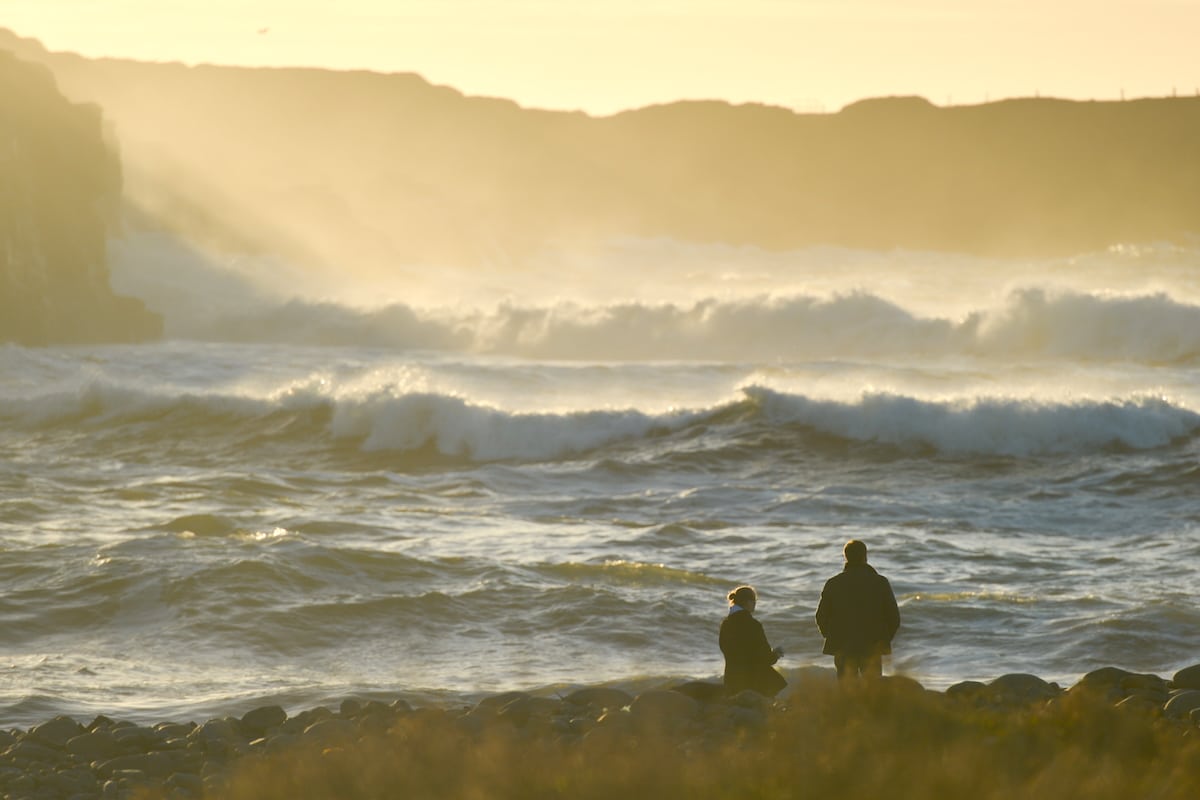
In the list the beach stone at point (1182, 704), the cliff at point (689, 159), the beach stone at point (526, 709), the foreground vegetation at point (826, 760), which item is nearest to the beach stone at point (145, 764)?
the foreground vegetation at point (826, 760)

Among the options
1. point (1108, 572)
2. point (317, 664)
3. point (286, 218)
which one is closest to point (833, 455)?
point (1108, 572)

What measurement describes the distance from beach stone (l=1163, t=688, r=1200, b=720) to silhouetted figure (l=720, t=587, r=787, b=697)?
223 centimetres

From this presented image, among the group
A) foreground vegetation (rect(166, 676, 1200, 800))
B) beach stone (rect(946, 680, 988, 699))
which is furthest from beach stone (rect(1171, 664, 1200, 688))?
foreground vegetation (rect(166, 676, 1200, 800))

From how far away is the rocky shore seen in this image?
26.0 feet

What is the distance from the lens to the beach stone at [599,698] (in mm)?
10430

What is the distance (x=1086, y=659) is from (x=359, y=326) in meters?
41.7

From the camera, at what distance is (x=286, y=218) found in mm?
81188

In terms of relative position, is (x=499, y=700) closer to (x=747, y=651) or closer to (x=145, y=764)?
(x=747, y=651)

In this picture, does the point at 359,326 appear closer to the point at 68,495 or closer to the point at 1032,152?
the point at 68,495

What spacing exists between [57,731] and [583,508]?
1078 cm

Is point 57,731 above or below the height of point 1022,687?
below

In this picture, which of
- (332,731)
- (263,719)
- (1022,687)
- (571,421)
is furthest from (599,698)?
(571,421)

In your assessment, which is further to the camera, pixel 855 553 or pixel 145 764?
pixel 855 553

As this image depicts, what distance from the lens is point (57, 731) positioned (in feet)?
32.3
